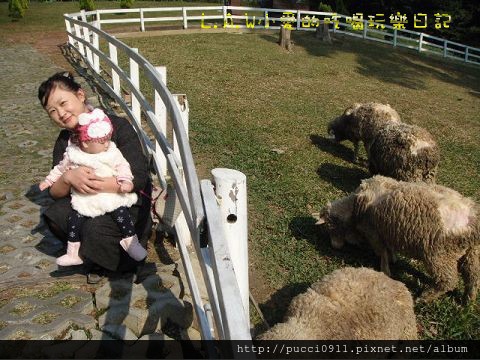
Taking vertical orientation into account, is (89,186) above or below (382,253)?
above

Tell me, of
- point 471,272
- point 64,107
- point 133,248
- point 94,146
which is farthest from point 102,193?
point 471,272

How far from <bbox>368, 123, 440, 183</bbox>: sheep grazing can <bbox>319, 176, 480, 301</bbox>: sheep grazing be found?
158 centimetres

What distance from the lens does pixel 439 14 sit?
27.8 m

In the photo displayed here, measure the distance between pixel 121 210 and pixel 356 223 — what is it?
2.64m

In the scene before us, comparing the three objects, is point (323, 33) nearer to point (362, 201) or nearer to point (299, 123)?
point (299, 123)

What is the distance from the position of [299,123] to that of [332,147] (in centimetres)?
130

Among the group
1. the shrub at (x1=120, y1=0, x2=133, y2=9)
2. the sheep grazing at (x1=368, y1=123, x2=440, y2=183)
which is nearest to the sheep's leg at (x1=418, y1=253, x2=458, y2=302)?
the sheep grazing at (x1=368, y1=123, x2=440, y2=183)

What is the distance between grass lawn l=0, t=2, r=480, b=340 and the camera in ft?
14.9

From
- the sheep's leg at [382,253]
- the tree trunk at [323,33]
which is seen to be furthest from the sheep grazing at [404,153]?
the tree trunk at [323,33]

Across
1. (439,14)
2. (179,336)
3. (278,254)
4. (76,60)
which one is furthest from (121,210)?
(439,14)

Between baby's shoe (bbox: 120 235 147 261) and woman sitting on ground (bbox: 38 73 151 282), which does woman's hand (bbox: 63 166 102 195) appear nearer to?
woman sitting on ground (bbox: 38 73 151 282)

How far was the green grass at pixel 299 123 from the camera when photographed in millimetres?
4613

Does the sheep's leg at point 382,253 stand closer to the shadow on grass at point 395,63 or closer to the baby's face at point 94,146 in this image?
the baby's face at point 94,146

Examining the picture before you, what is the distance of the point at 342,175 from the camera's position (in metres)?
7.06
